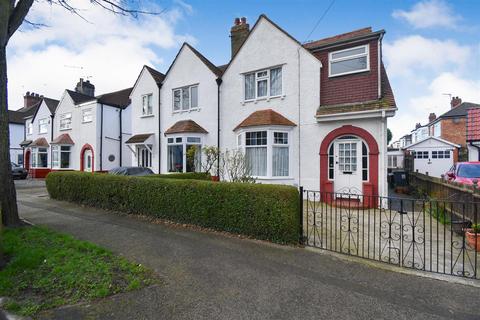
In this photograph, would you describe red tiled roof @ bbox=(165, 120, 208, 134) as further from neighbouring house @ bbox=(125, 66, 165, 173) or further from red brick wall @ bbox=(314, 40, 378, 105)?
red brick wall @ bbox=(314, 40, 378, 105)

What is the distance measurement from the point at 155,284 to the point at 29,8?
8.35m

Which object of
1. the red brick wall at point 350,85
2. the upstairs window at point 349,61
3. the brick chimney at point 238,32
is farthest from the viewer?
the brick chimney at point 238,32

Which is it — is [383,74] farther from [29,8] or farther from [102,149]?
[102,149]

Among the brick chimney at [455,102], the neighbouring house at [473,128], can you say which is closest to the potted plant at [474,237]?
the neighbouring house at [473,128]

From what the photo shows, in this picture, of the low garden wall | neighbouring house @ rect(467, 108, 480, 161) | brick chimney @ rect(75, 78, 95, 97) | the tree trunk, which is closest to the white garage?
neighbouring house @ rect(467, 108, 480, 161)

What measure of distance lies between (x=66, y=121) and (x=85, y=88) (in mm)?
5786

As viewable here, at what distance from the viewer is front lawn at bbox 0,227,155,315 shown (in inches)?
136

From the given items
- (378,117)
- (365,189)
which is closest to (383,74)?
(378,117)

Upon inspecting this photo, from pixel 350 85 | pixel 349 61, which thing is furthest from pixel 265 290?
pixel 349 61

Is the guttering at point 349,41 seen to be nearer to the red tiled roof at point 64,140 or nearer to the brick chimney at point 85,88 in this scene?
the red tiled roof at point 64,140

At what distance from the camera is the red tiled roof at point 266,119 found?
36.8 feet

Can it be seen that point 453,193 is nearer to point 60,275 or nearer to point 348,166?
point 348,166

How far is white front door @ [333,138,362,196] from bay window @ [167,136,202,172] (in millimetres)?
7342

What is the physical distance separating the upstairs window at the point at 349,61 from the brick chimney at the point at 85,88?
88.2 feet
